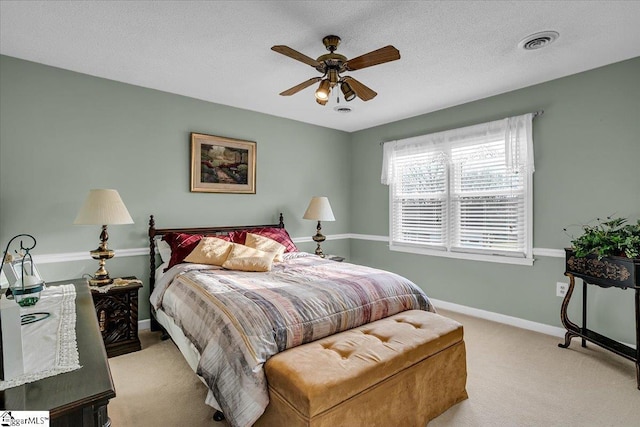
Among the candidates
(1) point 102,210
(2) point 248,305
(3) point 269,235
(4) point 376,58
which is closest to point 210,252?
(3) point 269,235

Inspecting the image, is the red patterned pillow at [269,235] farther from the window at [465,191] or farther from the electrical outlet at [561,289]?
the electrical outlet at [561,289]

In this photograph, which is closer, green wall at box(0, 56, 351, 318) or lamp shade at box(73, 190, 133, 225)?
lamp shade at box(73, 190, 133, 225)

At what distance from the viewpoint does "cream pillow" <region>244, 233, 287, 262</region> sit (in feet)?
11.3

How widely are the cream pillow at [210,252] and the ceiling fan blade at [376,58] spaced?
204 centimetres

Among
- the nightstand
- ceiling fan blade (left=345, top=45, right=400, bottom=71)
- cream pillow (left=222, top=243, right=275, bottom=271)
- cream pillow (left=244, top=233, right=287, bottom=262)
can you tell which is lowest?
the nightstand

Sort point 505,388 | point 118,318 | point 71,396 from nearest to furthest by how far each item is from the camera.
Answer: point 71,396 < point 505,388 < point 118,318

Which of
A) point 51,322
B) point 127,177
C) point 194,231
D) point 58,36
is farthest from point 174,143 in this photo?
point 51,322

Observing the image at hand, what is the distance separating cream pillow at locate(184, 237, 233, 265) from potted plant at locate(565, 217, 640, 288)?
3.13 m

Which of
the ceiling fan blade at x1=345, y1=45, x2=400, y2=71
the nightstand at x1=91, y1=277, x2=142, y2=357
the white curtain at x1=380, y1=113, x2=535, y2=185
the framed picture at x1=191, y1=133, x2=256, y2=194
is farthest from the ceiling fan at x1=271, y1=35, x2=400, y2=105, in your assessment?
the nightstand at x1=91, y1=277, x2=142, y2=357

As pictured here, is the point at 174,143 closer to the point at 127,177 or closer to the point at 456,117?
the point at 127,177

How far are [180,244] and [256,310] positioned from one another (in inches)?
65.9

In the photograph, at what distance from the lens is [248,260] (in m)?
3.06

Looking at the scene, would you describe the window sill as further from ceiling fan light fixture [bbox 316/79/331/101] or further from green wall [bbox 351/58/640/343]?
ceiling fan light fixture [bbox 316/79/331/101]

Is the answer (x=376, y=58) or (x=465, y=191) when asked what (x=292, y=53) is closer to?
(x=376, y=58)
